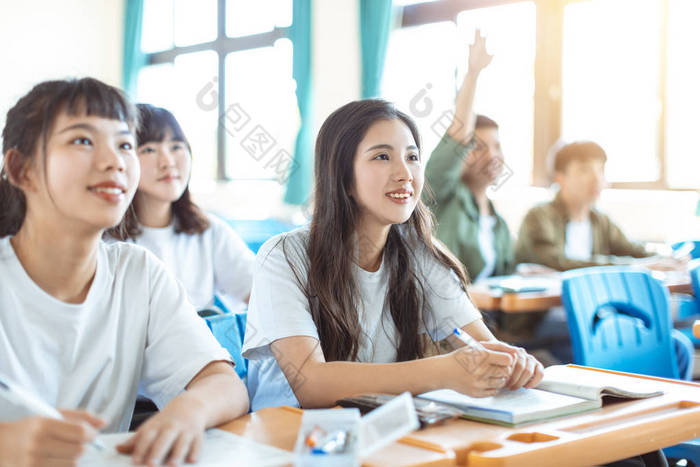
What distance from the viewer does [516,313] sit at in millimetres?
3121

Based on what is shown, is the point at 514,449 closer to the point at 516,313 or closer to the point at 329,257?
the point at 329,257

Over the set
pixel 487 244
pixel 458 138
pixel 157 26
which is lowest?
pixel 487 244

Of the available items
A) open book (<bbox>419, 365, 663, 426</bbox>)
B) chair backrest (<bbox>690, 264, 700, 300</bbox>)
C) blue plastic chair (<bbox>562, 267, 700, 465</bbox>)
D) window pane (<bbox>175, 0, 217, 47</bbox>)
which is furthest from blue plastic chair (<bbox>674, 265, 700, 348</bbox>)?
window pane (<bbox>175, 0, 217, 47</bbox>)

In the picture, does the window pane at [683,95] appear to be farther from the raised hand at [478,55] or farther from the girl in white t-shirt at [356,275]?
the girl in white t-shirt at [356,275]

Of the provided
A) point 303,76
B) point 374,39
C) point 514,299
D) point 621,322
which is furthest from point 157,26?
point 621,322

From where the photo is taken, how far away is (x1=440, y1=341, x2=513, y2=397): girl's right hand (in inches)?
49.8

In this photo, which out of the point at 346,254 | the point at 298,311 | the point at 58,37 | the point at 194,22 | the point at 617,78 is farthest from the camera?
the point at 58,37

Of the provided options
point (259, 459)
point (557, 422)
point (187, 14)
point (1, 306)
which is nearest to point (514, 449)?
point (557, 422)

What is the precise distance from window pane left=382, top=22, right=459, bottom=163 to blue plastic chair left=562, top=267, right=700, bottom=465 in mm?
2995

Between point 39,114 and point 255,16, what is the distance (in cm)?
605

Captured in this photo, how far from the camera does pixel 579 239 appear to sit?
12.4 feet

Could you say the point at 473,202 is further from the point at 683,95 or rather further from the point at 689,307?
the point at 683,95

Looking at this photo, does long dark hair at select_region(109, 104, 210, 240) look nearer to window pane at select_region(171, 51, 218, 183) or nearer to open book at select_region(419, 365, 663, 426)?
open book at select_region(419, 365, 663, 426)

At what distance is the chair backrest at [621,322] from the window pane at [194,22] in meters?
5.84
